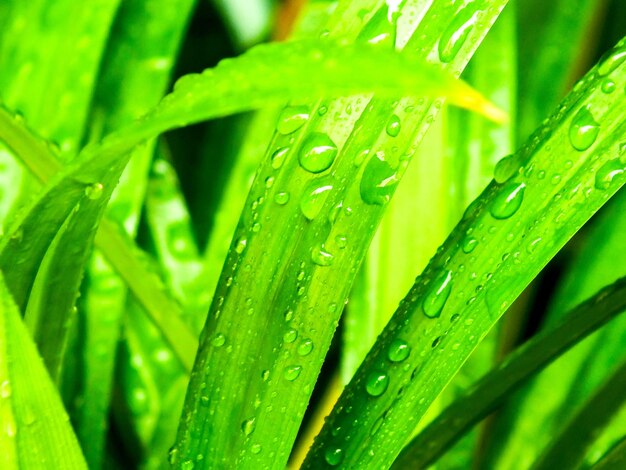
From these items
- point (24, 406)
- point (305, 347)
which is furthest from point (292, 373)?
point (24, 406)

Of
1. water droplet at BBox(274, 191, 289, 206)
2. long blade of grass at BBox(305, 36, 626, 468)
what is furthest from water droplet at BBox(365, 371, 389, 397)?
water droplet at BBox(274, 191, 289, 206)

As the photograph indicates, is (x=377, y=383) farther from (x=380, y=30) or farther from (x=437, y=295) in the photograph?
(x=380, y=30)

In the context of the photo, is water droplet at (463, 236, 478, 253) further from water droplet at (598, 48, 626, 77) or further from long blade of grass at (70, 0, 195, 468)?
long blade of grass at (70, 0, 195, 468)

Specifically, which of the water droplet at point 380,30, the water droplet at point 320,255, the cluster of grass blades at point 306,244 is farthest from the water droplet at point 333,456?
the water droplet at point 380,30

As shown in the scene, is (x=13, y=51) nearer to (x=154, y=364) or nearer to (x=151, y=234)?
(x=151, y=234)

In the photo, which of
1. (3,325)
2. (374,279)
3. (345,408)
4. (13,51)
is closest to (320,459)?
(345,408)
